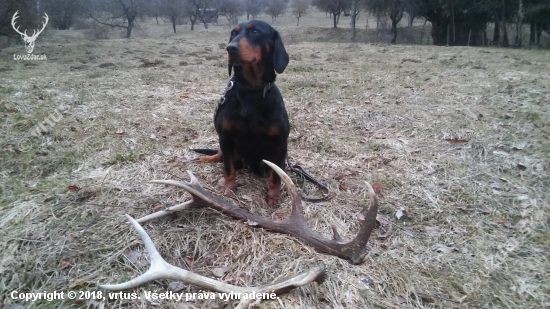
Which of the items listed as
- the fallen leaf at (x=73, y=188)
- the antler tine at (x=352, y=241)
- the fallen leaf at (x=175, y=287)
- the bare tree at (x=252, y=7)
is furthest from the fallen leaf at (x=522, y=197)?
the bare tree at (x=252, y=7)

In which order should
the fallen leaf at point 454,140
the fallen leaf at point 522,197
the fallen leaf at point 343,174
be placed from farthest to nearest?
the fallen leaf at point 454,140
the fallen leaf at point 343,174
the fallen leaf at point 522,197

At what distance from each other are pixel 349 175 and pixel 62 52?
46.4 ft

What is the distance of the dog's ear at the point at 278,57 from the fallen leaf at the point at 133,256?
1.81 meters

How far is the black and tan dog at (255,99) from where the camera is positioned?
3.00 m

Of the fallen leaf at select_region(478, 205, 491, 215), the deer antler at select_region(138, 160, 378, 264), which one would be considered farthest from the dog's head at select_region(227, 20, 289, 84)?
the fallen leaf at select_region(478, 205, 491, 215)

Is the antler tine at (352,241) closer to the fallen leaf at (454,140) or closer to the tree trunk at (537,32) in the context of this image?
the fallen leaf at (454,140)

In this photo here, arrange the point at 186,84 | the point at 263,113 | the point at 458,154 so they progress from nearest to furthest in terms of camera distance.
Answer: the point at 263,113 → the point at 458,154 → the point at 186,84

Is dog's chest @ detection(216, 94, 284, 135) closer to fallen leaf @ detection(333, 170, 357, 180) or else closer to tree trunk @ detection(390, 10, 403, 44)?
fallen leaf @ detection(333, 170, 357, 180)

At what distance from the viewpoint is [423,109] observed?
20.3 ft

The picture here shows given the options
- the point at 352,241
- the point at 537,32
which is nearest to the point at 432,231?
the point at 352,241

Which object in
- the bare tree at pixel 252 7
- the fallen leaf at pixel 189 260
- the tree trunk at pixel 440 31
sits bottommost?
the fallen leaf at pixel 189 260

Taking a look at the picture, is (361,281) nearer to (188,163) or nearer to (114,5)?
(188,163)

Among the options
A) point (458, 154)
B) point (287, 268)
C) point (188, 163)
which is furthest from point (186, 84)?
point (287, 268)

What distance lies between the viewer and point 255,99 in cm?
302
